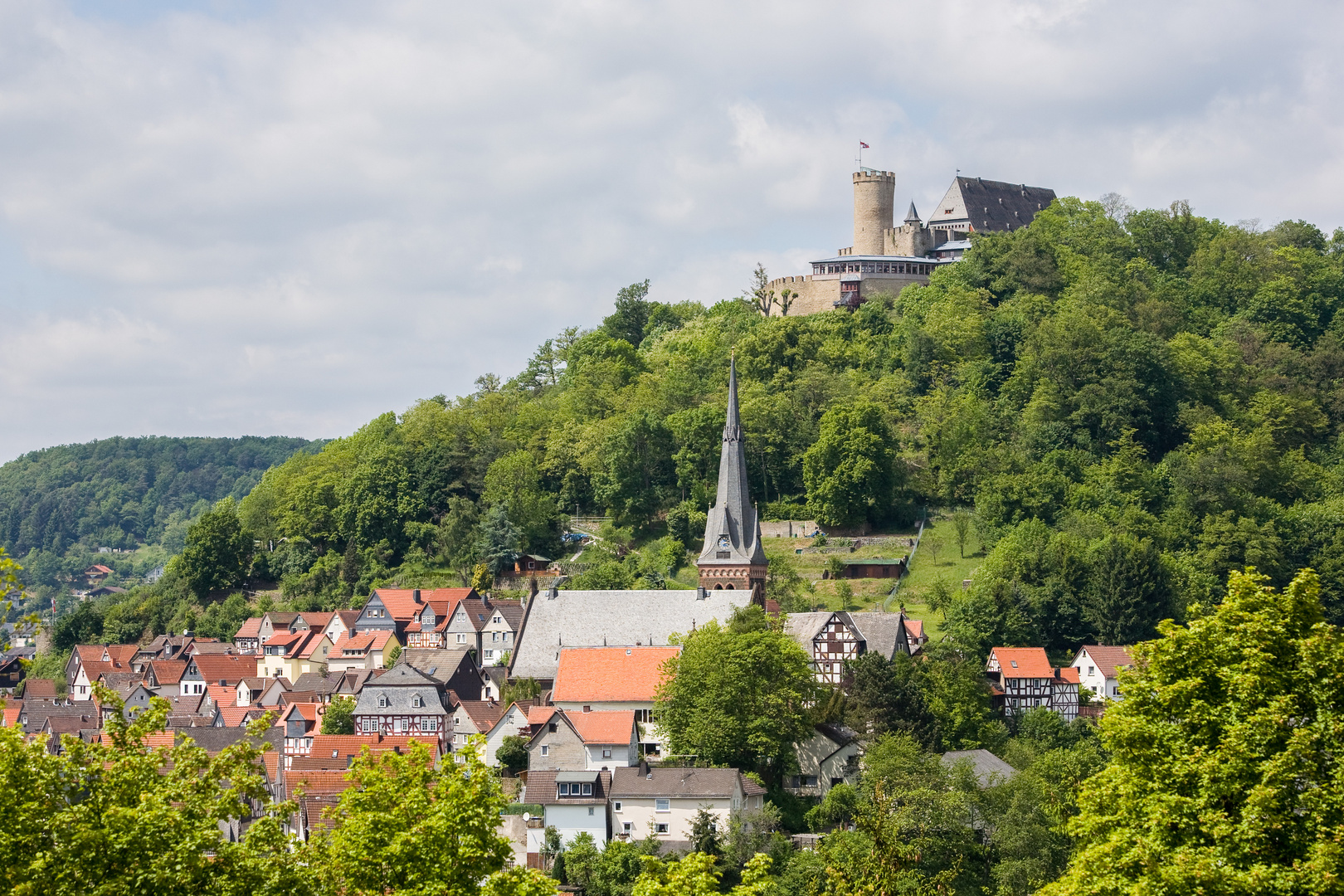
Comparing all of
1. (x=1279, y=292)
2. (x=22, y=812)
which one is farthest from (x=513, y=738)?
(x=1279, y=292)

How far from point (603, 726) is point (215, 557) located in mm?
48278

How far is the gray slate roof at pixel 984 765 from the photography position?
2100 inches

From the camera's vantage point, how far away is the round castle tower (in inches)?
4530

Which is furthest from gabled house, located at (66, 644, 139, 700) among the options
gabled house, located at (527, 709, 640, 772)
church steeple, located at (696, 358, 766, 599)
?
gabled house, located at (527, 709, 640, 772)

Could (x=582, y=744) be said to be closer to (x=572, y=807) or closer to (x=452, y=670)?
(x=572, y=807)

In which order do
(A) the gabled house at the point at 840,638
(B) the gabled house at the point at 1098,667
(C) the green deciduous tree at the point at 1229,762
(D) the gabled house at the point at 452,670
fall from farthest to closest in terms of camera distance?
(B) the gabled house at the point at 1098,667 < (D) the gabled house at the point at 452,670 < (A) the gabled house at the point at 840,638 < (C) the green deciduous tree at the point at 1229,762

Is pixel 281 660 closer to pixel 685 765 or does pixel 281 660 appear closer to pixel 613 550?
pixel 613 550

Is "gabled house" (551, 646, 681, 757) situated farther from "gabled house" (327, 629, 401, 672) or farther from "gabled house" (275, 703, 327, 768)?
"gabled house" (327, 629, 401, 672)

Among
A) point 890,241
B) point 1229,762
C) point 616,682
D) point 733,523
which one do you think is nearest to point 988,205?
point 890,241

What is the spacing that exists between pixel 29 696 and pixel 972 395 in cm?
5437

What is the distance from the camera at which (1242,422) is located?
93.6 m

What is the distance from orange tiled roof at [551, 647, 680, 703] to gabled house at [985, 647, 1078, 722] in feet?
44.7

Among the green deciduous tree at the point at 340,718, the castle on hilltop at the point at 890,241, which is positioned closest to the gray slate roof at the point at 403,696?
the green deciduous tree at the point at 340,718

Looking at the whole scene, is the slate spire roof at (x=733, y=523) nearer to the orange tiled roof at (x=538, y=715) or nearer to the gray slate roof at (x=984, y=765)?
the orange tiled roof at (x=538, y=715)
